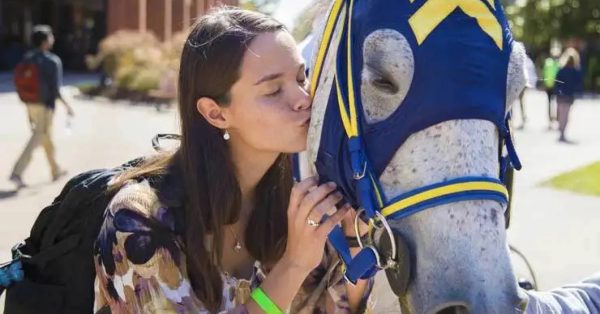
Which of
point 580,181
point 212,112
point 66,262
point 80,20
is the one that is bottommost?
point 80,20

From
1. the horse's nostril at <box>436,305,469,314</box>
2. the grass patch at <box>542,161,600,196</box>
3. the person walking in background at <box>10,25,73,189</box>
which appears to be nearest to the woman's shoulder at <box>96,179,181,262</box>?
the horse's nostril at <box>436,305,469,314</box>

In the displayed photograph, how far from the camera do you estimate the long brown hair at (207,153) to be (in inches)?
86.3

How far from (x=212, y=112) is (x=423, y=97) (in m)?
0.67

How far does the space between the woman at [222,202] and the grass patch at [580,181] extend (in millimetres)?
9027

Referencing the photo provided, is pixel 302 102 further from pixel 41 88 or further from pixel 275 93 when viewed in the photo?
pixel 41 88

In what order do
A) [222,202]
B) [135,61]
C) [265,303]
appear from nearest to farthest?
[265,303]
[222,202]
[135,61]

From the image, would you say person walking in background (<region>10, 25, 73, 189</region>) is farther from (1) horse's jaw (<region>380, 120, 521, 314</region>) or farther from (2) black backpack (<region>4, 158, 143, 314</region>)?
(1) horse's jaw (<region>380, 120, 521, 314</region>)

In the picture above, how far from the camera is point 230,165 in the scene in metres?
2.34

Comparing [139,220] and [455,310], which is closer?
[455,310]

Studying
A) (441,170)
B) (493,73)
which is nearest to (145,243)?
(441,170)

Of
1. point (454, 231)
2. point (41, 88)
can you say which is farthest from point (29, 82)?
point (454, 231)

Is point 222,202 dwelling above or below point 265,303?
above

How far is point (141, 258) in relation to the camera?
2.05 m

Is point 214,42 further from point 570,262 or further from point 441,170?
point 570,262
